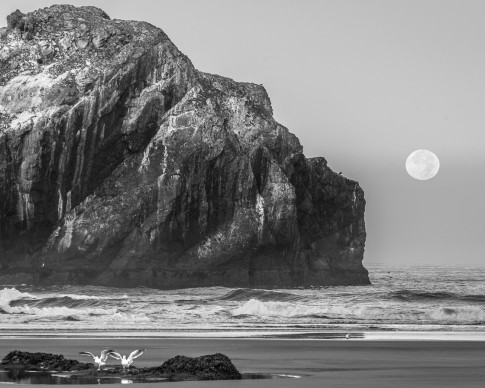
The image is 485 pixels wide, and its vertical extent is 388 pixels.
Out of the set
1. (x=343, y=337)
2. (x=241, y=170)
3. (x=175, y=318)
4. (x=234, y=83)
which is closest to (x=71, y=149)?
(x=241, y=170)

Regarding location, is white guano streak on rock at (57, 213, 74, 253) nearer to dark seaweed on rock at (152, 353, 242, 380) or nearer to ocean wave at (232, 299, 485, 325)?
ocean wave at (232, 299, 485, 325)

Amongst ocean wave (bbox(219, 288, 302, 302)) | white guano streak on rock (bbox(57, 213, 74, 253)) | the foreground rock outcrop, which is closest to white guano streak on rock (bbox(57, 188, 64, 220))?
white guano streak on rock (bbox(57, 213, 74, 253))

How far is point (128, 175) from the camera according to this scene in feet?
309

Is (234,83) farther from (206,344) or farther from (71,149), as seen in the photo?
(206,344)

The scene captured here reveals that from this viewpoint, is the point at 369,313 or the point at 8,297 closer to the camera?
the point at 369,313

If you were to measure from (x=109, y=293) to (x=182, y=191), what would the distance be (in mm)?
15026

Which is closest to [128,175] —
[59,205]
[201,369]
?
[59,205]

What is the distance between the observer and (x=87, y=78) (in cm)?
9575

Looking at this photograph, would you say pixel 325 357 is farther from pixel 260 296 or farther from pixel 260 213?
pixel 260 213

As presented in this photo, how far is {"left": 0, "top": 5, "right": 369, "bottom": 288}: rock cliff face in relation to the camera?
89.8m

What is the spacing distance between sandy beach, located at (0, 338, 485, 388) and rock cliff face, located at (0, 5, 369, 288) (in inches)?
1993

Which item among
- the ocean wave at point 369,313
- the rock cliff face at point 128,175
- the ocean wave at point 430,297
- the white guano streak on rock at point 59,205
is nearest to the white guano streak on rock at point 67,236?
the rock cliff face at point 128,175

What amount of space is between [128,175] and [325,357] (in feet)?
211

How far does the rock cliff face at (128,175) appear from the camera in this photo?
89.8 m
